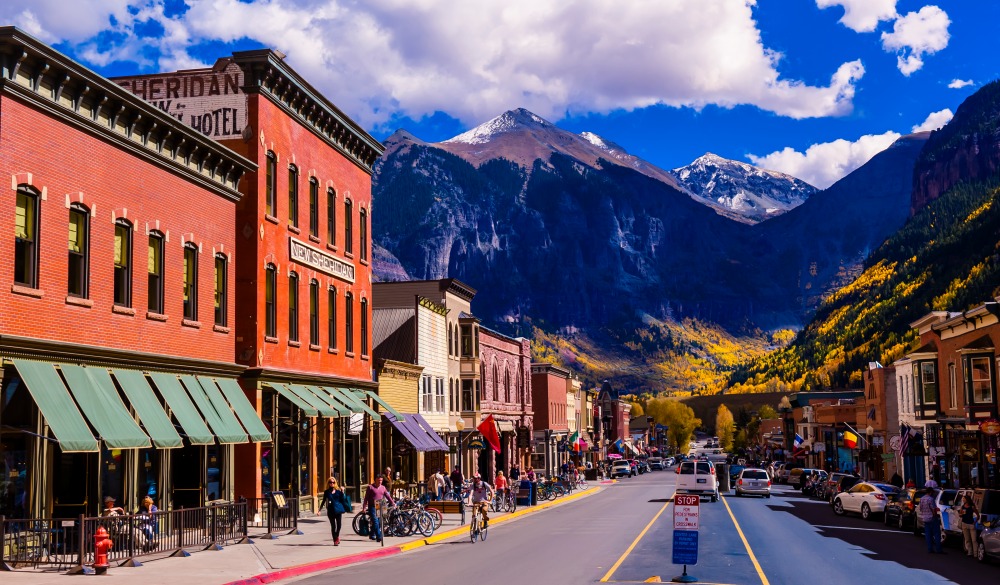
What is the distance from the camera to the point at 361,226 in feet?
154

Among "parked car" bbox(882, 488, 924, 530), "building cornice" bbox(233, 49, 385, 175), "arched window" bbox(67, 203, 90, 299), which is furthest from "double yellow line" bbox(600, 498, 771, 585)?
"building cornice" bbox(233, 49, 385, 175)

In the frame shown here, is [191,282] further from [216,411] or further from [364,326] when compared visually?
[364,326]

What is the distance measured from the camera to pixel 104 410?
2414cm

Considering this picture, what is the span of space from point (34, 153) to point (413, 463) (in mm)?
34229

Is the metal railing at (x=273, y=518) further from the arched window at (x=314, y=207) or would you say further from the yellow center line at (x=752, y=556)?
the yellow center line at (x=752, y=556)

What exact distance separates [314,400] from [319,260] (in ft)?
19.8

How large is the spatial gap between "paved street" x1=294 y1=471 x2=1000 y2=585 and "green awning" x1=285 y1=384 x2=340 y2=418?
24.0 ft

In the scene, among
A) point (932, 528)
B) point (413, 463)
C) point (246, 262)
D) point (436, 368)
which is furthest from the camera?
point (436, 368)

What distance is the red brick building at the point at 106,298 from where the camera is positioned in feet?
74.9

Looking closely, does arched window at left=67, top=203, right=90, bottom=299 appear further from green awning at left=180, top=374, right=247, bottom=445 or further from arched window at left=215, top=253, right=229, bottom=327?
arched window at left=215, top=253, right=229, bottom=327

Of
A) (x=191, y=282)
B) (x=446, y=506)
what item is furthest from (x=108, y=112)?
(x=446, y=506)

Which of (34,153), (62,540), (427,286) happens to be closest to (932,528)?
(62,540)

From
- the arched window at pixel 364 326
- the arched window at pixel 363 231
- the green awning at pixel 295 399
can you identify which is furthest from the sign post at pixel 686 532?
the arched window at pixel 363 231

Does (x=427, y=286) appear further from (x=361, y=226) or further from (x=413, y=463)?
(x=361, y=226)
